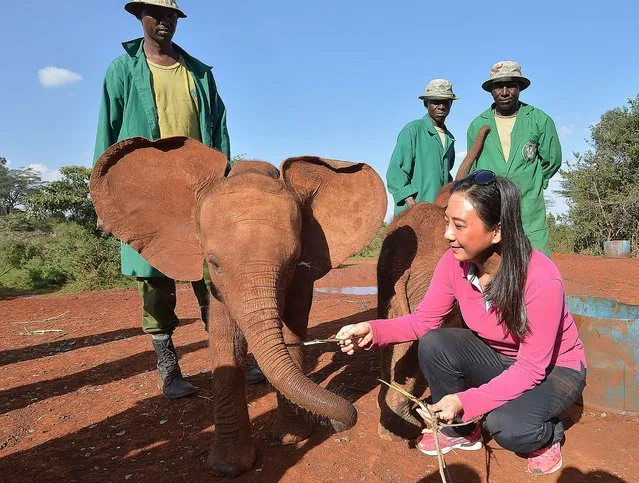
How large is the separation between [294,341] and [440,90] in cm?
366

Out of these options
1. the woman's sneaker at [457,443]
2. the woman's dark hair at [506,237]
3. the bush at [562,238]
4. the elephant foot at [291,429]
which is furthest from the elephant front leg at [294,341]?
the bush at [562,238]

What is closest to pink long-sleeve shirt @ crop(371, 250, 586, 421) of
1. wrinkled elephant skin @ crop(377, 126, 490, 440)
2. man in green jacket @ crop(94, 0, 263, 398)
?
wrinkled elephant skin @ crop(377, 126, 490, 440)

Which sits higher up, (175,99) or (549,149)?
(175,99)

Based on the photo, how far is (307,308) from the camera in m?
3.78

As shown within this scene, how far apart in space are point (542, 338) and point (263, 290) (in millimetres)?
1641

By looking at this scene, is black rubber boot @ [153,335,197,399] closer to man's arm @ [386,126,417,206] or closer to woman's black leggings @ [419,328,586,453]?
woman's black leggings @ [419,328,586,453]

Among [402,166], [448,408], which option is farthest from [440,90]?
[448,408]

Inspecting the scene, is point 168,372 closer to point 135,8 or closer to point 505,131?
point 135,8

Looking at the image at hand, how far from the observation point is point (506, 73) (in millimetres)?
5238

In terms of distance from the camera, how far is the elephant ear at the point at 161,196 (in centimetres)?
345

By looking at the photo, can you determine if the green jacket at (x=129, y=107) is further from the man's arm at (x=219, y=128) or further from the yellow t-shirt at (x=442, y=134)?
the yellow t-shirt at (x=442, y=134)

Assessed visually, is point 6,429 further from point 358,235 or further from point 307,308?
point 358,235

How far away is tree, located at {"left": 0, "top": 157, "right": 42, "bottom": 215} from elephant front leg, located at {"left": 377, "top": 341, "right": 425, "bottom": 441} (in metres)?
51.0

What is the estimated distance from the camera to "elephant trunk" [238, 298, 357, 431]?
8.16 feet
